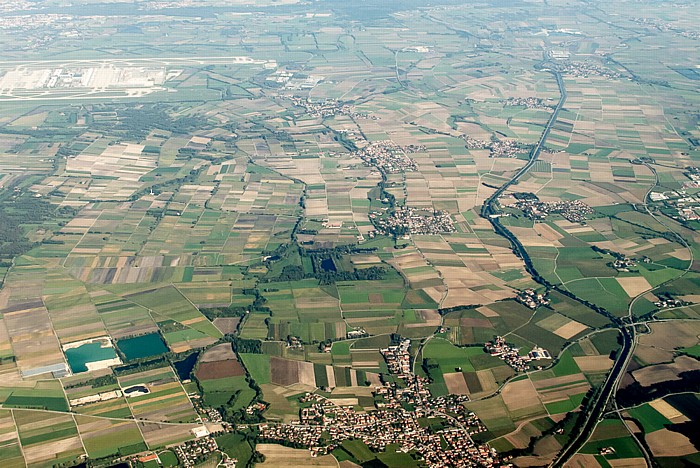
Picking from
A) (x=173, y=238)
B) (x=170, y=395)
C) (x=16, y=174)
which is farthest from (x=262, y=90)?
(x=170, y=395)

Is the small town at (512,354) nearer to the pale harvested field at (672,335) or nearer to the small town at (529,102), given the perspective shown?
the pale harvested field at (672,335)

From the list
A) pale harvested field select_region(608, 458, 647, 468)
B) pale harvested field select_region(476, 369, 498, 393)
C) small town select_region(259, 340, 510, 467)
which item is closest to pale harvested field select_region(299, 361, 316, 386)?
small town select_region(259, 340, 510, 467)

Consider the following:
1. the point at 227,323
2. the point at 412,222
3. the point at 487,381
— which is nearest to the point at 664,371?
the point at 487,381

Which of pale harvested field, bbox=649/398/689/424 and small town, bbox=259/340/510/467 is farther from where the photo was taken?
pale harvested field, bbox=649/398/689/424

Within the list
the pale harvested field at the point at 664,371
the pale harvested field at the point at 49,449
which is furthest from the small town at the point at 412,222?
the pale harvested field at the point at 49,449

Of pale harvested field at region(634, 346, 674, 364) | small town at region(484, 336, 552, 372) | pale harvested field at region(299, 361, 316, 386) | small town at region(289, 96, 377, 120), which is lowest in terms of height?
small town at region(289, 96, 377, 120)

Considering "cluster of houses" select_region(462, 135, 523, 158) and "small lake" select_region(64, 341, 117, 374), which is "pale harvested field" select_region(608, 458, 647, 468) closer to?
"small lake" select_region(64, 341, 117, 374)
